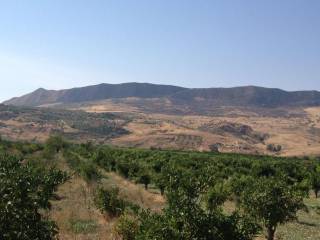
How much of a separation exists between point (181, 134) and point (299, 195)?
6106 inches

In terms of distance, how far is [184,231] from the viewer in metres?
17.0

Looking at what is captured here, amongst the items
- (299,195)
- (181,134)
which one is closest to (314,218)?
(299,195)

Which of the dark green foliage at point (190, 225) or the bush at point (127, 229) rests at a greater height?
the dark green foliage at point (190, 225)

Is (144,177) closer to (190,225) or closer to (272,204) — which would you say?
(272,204)

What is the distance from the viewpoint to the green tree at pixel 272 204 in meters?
28.6

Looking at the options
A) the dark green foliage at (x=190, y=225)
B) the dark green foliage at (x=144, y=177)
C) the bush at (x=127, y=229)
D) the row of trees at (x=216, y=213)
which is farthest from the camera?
the dark green foliage at (x=144, y=177)

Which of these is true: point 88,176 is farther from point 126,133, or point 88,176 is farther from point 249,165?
point 126,133

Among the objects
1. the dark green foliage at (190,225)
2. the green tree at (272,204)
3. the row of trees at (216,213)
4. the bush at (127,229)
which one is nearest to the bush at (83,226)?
the row of trees at (216,213)

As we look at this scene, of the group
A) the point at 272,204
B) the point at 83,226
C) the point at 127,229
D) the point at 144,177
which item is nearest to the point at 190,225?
the point at 127,229

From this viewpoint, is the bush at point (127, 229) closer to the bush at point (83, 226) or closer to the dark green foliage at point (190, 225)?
the bush at point (83, 226)

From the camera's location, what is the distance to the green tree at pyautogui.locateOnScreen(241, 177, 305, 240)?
2861 centimetres

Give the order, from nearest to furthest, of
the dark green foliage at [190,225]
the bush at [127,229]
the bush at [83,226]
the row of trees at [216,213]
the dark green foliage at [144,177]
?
1. the dark green foliage at [190,225]
2. the row of trees at [216,213]
3. the bush at [127,229]
4. the bush at [83,226]
5. the dark green foliage at [144,177]

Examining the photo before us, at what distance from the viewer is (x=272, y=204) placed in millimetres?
28531

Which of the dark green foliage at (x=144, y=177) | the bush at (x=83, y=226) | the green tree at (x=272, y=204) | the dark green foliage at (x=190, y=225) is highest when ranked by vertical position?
the dark green foliage at (x=190, y=225)
